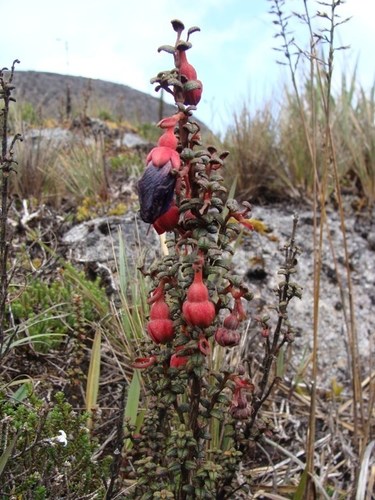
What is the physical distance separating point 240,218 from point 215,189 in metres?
0.11

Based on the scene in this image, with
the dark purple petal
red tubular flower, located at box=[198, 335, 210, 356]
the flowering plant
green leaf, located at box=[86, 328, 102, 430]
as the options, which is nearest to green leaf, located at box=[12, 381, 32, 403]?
green leaf, located at box=[86, 328, 102, 430]

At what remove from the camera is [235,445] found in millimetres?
1624

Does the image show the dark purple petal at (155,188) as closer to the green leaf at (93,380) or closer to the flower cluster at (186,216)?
the flower cluster at (186,216)

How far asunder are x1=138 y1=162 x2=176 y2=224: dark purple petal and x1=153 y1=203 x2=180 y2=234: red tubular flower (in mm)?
Answer: 60

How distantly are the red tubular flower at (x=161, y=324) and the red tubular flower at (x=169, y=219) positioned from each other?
158 mm

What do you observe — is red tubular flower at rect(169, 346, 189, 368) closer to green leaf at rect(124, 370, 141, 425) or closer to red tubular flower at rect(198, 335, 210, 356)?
red tubular flower at rect(198, 335, 210, 356)

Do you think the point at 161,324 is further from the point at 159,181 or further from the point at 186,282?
the point at 159,181

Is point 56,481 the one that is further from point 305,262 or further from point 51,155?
point 51,155

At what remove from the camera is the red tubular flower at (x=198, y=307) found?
44.8 inches

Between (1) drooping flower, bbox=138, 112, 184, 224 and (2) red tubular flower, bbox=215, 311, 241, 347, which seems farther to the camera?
(2) red tubular flower, bbox=215, 311, 241, 347

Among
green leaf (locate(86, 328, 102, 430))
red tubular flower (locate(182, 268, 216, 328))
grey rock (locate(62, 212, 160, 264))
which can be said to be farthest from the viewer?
grey rock (locate(62, 212, 160, 264))

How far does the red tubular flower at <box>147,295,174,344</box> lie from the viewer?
1.24 metres

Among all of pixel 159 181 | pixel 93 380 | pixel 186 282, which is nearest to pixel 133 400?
pixel 93 380

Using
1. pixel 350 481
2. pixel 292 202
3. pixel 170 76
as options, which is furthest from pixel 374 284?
pixel 170 76
